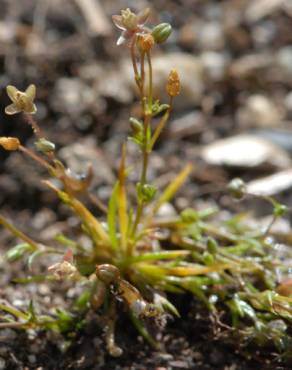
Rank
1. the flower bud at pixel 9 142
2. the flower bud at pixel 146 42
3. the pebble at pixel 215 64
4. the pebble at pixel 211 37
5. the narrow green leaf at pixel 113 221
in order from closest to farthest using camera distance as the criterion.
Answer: the flower bud at pixel 146 42
the flower bud at pixel 9 142
the narrow green leaf at pixel 113 221
the pebble at pixel 215 64
the pebble at pixel 211 37

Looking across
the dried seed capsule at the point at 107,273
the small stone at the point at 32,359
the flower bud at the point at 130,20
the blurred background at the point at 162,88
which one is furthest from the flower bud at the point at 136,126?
the blurred background at the point at 162,88

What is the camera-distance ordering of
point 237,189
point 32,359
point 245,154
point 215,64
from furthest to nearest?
point 215,64 < point 245,154 < point 237,189 < point 32,359

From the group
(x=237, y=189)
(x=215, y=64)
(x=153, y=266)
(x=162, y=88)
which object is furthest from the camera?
(x=215, y=64)

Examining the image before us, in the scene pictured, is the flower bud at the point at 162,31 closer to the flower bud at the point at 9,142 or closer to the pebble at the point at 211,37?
the flower bud at the point at 9,142

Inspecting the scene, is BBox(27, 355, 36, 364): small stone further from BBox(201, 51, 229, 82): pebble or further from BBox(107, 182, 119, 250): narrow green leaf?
BBox(201, 51, 229, 82): pebble

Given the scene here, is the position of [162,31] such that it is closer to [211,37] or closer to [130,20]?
[130,20]

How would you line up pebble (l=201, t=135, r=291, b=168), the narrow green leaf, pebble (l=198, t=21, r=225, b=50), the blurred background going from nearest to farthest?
1. the narrow green leaf
2. the blurred background
3. pebble (l=201, t=135, r=291, b=168)
4. pebble (l=198, t=21, r=225, b=50)

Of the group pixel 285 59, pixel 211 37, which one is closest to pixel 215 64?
pixel 211 37

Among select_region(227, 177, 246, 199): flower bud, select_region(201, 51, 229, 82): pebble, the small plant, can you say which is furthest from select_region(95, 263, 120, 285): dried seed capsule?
select_region(201, 51, 229, 82): pebble
